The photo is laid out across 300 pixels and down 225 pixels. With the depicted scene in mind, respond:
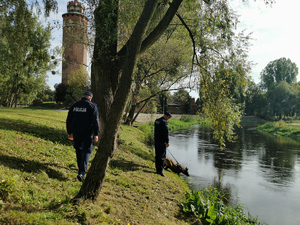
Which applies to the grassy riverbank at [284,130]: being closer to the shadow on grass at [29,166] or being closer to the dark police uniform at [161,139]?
the dark police uniform at [161,139]

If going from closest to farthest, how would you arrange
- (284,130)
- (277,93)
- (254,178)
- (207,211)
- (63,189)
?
(63,189) → (207,211) → (254,178) → (284,130) → (277,93)

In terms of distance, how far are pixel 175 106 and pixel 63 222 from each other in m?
77.0

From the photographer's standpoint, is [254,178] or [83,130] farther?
[254,178]

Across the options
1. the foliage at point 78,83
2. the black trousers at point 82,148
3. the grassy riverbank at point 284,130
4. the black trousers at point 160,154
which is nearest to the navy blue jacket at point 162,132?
the black trousers at point 160,154

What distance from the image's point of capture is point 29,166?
546cm

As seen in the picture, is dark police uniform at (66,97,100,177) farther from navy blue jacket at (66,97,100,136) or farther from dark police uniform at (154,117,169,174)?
dark police uniform at (154,117,169,174)

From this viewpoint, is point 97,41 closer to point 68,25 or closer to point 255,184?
point 68,25

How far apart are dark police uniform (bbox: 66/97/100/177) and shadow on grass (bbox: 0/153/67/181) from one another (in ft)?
1.75

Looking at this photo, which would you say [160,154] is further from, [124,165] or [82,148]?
[82,148]

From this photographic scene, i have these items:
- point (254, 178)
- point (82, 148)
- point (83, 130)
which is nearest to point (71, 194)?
point (82, 148)

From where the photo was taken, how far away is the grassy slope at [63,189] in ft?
12.9

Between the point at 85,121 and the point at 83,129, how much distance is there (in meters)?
0.19

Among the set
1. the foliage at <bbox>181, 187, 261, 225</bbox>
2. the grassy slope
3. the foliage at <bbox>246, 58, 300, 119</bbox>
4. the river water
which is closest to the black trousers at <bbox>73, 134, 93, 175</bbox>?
the grassy slope

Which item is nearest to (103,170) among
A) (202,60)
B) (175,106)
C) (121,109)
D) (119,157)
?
(121,109)
